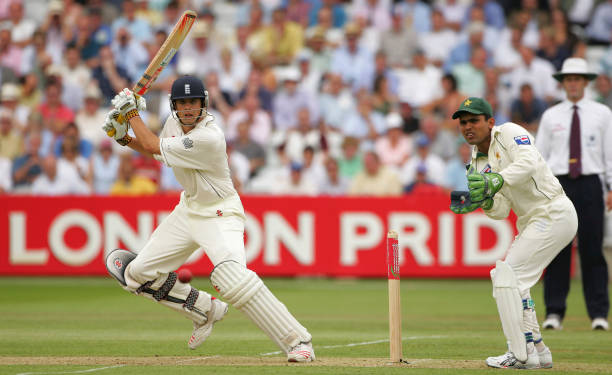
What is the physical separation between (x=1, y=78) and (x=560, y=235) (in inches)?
538

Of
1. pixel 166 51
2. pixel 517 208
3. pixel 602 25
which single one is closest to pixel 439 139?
pixel 602 25

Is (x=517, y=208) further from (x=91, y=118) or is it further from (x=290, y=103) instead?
(x=91, y=118)

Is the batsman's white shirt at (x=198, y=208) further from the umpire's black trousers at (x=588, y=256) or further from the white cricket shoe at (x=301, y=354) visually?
the umpire's black trousers at (x=588, y=256)

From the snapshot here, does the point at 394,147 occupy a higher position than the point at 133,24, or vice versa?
the point at 133,24

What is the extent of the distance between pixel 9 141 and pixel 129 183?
2.85 metres

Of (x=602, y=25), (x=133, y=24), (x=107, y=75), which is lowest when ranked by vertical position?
(x=107, y=75)

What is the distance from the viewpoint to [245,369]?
629 centimetres

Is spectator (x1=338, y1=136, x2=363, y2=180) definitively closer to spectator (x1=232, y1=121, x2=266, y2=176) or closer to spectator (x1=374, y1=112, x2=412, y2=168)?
spectator (x1=374, y1=112, x2=412, y2=168)

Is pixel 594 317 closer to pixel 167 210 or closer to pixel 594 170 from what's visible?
pixel 594 170

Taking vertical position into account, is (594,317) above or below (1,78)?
below

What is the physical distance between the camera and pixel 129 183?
14.6 meters

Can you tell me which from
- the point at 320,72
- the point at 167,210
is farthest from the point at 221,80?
the point at 167,210

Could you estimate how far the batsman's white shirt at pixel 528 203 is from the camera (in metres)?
6.46

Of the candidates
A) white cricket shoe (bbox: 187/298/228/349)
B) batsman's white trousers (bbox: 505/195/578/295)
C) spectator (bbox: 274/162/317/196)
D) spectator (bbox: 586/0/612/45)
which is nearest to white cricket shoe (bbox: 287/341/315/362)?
white cricket shoe (bbox: 187/298/228/349)
